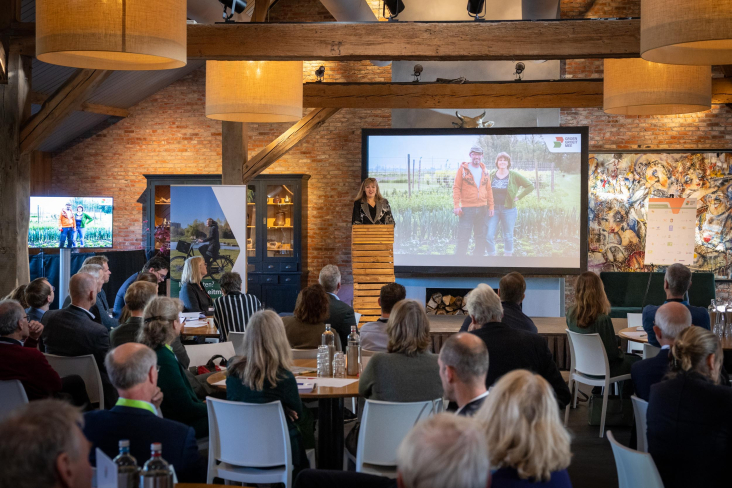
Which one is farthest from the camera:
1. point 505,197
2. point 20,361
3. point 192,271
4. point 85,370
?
point 505,197

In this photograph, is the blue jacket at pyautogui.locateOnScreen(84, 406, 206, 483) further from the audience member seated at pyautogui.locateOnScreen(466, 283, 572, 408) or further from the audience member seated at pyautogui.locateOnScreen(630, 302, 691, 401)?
the audience member seated at pyautogui.locateOnScreen(630, 302, 691, 401)

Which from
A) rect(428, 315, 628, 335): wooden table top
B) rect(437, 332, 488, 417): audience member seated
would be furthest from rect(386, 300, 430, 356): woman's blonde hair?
rect(428, 315, 628, 335): wooden table top

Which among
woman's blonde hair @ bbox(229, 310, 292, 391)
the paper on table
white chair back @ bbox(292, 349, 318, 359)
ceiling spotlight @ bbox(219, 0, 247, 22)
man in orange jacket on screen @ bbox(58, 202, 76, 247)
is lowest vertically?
the paper on table

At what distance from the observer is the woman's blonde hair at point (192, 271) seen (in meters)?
7.64

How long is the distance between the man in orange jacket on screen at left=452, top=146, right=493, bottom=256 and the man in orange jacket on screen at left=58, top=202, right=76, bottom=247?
6.41 m

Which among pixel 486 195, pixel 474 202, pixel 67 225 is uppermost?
pixel 486 195

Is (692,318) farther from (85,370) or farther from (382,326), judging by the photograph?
(85,370)

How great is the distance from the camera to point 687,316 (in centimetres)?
399

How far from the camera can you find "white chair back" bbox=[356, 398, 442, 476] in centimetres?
348

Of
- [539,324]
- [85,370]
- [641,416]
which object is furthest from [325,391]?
[539,324]

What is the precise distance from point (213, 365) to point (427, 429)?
11.8ft

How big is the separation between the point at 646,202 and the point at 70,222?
956 cm

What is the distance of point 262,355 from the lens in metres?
3.50

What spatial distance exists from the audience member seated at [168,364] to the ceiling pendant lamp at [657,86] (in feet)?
12.7
